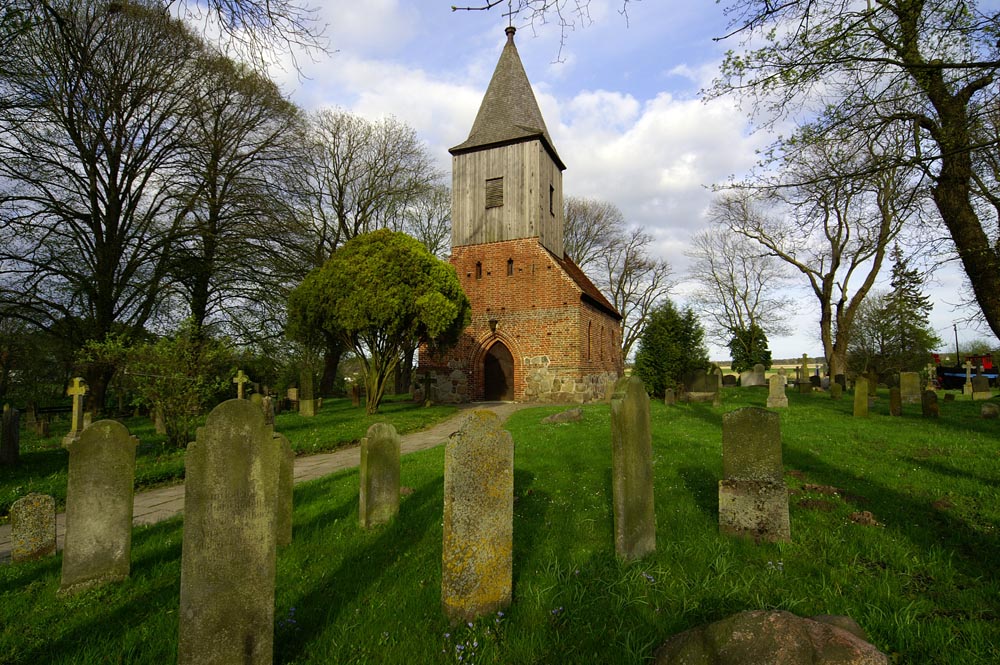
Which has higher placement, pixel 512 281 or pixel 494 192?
pixel 494 192

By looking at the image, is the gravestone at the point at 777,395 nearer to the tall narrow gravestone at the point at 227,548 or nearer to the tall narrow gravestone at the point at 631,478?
the tall narrow gravestone at the point at 631,478

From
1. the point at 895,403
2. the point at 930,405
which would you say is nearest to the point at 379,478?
the point at 930,405

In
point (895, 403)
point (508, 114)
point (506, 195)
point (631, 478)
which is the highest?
point (508, 114)

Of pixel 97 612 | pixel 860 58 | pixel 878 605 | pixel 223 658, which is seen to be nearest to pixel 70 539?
pixel 97 612

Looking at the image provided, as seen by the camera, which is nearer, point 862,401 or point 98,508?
point 98,508

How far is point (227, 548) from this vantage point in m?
2.35

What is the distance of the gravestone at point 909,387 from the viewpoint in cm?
1609

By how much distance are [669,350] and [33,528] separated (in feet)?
61.4

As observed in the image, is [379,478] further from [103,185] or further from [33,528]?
[103,185]

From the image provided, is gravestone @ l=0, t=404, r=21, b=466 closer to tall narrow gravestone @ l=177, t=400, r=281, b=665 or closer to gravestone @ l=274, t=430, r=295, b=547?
gravestone @ l=274, t=430, r=295, b=547

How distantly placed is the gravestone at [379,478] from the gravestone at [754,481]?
10.3ft

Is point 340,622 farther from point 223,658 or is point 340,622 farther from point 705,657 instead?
point 705,657

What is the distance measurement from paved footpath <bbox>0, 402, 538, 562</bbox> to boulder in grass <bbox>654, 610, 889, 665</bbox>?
549 centimetres

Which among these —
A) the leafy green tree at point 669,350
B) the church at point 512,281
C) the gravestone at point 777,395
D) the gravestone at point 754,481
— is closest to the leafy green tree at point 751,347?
the leafy green tree at point 669,350
